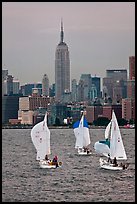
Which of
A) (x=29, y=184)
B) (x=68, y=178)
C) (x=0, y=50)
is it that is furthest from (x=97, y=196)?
(x=0, y=50)

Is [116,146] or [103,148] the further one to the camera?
[103,148]

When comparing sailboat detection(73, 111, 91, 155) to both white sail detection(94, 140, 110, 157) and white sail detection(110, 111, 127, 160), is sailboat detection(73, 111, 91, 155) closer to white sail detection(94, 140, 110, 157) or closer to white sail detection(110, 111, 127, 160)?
white sail detection(94, 140, 110, 157)

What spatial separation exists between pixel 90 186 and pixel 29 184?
118 inches

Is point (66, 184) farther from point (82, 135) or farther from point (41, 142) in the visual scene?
point (82, 135)

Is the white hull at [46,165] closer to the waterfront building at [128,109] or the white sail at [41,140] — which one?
the white sail at [41,140]

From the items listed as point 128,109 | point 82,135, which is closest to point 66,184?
point 82,135

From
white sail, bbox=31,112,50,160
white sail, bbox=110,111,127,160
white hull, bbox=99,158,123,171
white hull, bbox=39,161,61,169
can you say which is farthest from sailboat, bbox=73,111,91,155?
white sail, bbox=110,111,127,160

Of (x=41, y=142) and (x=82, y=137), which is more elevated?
(x=41, y=142)

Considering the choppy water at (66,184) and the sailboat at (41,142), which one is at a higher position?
the sailboat at (41,142)

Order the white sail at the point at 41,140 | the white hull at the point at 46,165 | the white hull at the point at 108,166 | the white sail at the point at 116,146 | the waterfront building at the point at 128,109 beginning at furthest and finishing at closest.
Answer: the waterfront building at the point at 128,109 < the white sail at the point at 41,140 < the white hull at the point at 46,165 < the white sail at the point at 116,146 < the white hull at the point at 108,166

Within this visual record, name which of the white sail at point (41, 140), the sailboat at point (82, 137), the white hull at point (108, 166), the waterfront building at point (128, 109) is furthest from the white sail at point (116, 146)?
the waterfront building at point (128, 109)

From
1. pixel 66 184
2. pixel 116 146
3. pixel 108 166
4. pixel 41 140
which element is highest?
pixel 41 140

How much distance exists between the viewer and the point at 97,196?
87.1 feet

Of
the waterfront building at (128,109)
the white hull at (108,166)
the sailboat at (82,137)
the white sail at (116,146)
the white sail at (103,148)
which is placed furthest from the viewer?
the waterfront building at (128,109)
